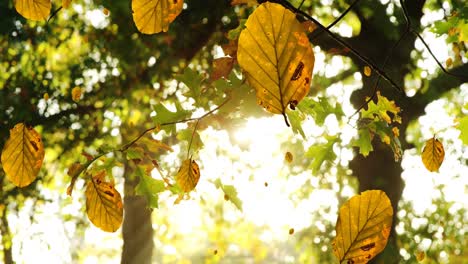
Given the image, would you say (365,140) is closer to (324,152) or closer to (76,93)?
(324,152)

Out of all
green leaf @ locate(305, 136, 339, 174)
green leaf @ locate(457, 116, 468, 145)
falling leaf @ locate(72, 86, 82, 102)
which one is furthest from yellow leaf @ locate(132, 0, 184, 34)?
falling leaf @ locate(72, 86, 82, 102)

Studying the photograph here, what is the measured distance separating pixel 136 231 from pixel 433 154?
405 cm

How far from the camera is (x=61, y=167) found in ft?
16.9

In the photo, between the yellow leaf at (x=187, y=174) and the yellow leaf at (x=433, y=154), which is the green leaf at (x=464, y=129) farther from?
the yellow leaf at (x=187, y=174)

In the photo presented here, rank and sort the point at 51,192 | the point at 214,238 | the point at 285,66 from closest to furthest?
the point at 285,66 → the point at 51,192 → the point at 214,238

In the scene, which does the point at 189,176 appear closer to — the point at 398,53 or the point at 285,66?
the point at 285,66

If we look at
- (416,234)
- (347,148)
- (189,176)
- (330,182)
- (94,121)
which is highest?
(189,176)

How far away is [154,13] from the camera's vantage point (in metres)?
0.80

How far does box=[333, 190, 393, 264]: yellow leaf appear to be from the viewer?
1.92 feet

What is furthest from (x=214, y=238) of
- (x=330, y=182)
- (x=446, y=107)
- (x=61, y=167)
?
(x=446, y=107)

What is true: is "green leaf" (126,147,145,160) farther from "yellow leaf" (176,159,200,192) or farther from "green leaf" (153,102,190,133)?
"yellow leaf" (176,159,200,192)

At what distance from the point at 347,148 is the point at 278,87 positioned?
16.5ft

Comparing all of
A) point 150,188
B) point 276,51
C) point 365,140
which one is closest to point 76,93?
point 150,188

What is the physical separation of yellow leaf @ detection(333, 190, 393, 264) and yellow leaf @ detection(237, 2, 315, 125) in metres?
0.20
